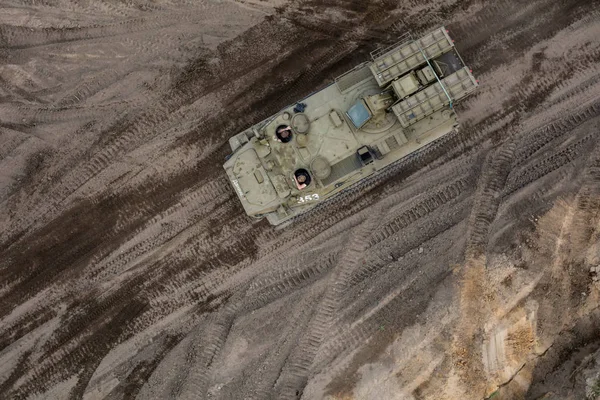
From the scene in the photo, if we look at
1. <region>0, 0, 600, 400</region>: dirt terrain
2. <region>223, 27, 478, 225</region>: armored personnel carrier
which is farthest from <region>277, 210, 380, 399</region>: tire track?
<region>223, 27, 478, 225</region>: armored personnel carrier

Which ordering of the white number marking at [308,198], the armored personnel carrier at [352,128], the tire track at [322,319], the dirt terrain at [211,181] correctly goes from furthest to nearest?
the dirt terrain at [211,181] → the tire track at [322,319] → the white number marking at [308,198] → the armored personnel carrier at [352,128]

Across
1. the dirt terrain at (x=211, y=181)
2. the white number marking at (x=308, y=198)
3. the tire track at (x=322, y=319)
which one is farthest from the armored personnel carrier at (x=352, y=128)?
the tire track at (x=322, y=319)

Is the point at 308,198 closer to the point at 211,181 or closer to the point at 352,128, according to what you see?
the point at 352,128

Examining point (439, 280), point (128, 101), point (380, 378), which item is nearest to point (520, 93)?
point (439, 280)

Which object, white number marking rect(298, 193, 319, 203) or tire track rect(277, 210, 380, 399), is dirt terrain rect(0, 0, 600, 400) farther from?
white number marking rect(298, 193, 319, 203)

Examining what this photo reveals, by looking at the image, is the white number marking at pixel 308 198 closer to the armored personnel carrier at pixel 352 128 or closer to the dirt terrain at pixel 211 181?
the armored personnel carrier at pixel 352 128
